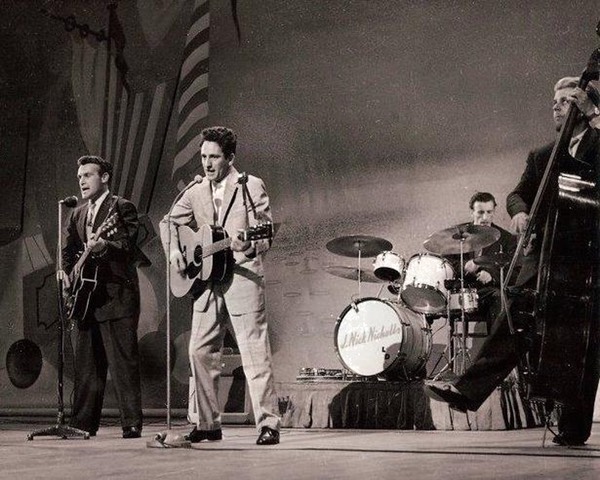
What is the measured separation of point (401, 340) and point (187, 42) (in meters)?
4.18

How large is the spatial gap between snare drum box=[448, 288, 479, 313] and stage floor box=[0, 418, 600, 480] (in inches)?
56.8

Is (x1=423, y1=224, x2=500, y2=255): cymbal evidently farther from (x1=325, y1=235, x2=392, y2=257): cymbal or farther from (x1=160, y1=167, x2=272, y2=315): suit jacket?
(x1=160, y1=167, x2=272, y2=315): suit jacket

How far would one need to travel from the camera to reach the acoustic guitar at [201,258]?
470 cm

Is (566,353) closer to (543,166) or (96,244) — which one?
(543,166)

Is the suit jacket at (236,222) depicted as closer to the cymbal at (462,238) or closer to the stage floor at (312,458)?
the stage floor at (312,458)

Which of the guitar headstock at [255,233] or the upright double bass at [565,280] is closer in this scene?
the upright double bass at [565,280]

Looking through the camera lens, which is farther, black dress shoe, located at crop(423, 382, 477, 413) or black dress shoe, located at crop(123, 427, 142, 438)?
black dress shoe, located at crop(123, 427, 142, 438)

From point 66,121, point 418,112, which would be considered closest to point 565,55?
point 418,112

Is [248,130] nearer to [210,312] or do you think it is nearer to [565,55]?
[565,55]

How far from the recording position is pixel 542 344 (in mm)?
3842

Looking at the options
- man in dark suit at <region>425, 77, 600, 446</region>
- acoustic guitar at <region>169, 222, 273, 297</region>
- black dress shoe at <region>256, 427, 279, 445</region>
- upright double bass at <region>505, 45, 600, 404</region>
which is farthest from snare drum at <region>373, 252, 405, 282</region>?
upright double bass at <region>505, 45, 600, 404</region>

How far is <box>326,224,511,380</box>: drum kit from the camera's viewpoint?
6.75 meters

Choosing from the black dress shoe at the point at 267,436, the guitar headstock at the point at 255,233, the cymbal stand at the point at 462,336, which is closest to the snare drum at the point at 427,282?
the cymbal stand at the point at 462,336

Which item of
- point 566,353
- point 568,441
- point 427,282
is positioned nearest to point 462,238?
point 427,282
